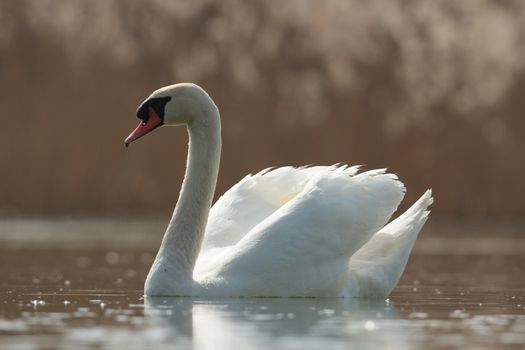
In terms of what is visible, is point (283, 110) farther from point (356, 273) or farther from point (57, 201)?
point (356, 273)

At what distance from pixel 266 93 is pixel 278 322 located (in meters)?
30.5

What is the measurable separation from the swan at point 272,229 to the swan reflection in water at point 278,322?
6.9 inches

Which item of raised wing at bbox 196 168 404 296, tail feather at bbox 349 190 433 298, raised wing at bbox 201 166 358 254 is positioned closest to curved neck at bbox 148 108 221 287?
raised wing at bbox 196 168 404 296

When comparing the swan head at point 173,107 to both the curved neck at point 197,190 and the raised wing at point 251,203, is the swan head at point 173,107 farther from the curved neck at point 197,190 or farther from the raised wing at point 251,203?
the raised wing at point 251,203

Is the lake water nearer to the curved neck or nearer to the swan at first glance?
the swan

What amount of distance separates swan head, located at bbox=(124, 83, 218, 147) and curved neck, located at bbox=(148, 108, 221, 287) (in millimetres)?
61

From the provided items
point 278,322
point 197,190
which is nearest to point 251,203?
point 197,190

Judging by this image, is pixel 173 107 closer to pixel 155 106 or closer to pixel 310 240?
pixel 155 106

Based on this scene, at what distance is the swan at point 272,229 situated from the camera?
11203 millimetres

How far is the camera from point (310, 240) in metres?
11.3

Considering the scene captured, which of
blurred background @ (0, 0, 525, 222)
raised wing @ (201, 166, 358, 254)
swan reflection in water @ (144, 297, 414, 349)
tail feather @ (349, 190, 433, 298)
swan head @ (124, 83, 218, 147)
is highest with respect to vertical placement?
blurred background @ (0, 0, 525, 222)

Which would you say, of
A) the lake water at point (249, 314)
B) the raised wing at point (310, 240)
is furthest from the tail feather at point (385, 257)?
the raised wing at point (310, 240)

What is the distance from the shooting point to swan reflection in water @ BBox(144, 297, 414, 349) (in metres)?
8.50

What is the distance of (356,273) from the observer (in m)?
11.9
